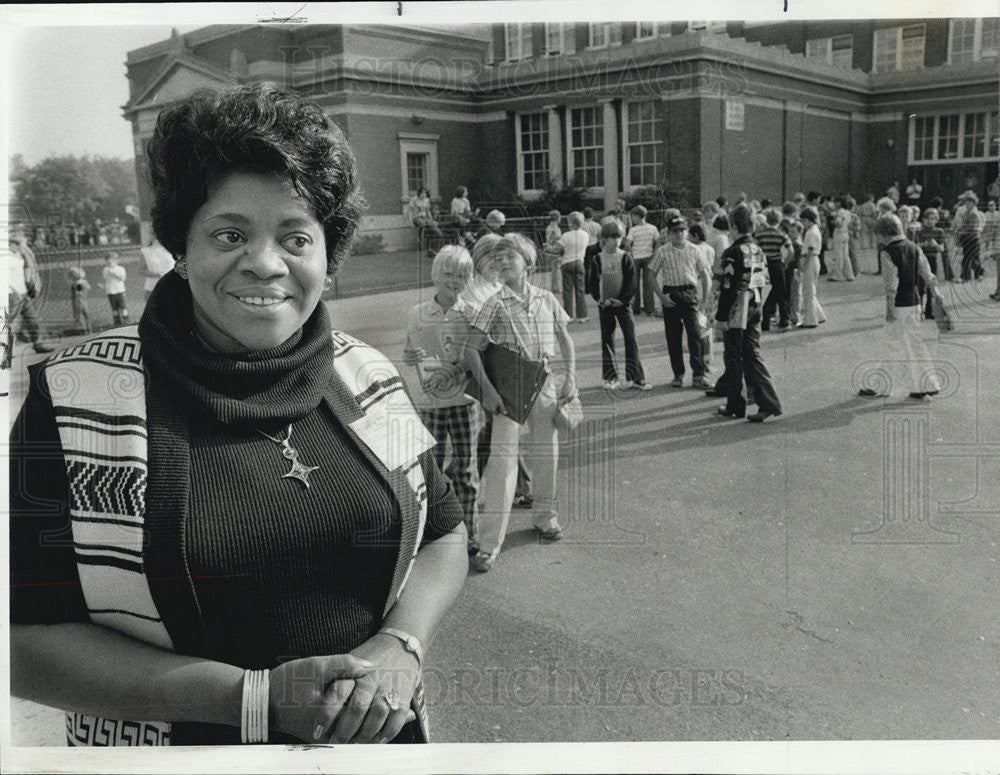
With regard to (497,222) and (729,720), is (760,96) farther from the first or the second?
(729,720)

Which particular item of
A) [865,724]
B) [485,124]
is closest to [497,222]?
[485,124]

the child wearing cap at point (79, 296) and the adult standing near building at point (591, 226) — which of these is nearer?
the child wearing cap at point (79, 296)

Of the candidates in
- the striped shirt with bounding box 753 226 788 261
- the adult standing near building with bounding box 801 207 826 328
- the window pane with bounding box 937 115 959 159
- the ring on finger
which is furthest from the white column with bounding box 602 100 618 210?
the ring on finger

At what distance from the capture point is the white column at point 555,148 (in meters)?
2.37

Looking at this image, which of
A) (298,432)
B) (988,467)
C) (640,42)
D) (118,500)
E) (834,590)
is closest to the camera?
(118,500)

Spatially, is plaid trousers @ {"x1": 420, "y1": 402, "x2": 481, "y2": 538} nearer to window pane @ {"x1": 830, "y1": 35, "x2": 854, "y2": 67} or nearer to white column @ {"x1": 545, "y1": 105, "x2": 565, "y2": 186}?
white column @ {"x1": 545, "y1": 105, "x2": 565, "y2": 186}

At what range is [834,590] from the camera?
2809mm

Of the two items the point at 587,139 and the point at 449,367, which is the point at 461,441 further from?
the point at 587,139

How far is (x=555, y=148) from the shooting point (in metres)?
2.41

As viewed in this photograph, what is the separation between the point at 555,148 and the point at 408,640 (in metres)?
1.46

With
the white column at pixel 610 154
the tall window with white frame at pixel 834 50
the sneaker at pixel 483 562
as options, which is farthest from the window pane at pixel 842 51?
the sneaker at pixel 483 562

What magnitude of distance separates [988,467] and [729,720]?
0.98 metres

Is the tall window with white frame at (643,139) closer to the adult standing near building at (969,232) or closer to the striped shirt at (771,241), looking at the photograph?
the striped shirt at (771,241)

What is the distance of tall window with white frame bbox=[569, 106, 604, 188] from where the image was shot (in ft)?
7.79
